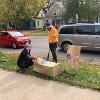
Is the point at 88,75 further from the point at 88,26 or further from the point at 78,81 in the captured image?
the point at 88,26

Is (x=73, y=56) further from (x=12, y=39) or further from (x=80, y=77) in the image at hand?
(x=12, y=39)

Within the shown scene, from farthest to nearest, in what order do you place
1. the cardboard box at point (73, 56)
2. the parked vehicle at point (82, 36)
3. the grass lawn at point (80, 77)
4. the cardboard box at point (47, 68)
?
the parked vehicle at point (82, 36), the cardboard box at point (73, 56), the cardboard box at point (47, 68), the grass lawn at point (80, 77)

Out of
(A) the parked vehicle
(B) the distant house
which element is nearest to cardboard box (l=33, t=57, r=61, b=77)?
(A) the parked vehicle

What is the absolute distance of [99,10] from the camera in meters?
53.1

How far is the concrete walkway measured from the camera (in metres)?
8.06

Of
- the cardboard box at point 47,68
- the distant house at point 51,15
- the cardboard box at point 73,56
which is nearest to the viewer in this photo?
the cardboard box at point 47,68

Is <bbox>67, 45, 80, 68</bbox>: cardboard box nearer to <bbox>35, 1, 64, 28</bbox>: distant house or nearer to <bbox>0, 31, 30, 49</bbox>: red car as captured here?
<bbox>0, 31, 30, 49</bbox>: red car

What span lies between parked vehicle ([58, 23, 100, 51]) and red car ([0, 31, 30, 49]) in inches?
186

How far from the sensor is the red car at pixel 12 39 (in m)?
22.4

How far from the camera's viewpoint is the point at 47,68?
10.2 metres

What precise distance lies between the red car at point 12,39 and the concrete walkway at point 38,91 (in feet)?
40.1

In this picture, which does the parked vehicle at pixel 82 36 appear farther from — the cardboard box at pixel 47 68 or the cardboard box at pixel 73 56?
the cardboard box at pixel 47 68

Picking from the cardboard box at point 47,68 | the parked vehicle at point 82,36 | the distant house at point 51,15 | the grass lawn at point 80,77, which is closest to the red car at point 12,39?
the parked vehicle at point 82,36

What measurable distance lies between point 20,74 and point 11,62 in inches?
96.0
